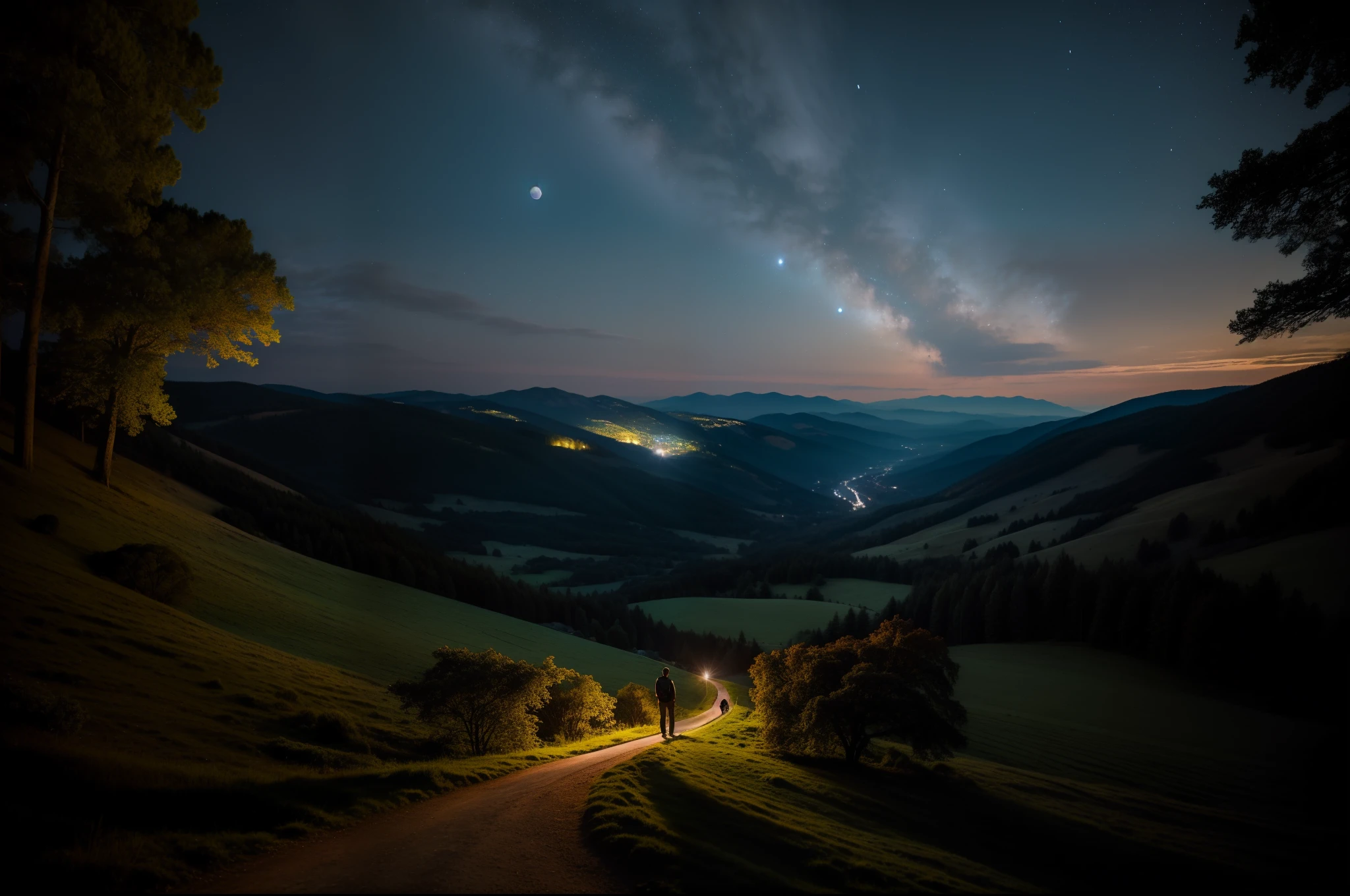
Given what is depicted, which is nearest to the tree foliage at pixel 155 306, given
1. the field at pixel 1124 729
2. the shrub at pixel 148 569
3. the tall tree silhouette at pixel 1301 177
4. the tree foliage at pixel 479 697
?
the shrub at pixel 148 569

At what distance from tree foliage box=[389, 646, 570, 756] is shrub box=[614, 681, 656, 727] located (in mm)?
18522

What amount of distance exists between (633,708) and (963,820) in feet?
82.2

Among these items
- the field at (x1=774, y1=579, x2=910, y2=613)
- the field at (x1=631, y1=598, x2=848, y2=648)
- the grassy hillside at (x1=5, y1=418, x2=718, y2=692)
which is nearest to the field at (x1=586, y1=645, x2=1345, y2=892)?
the grassy hillside at (x1=5, y1=418, x2=718, y2=692)

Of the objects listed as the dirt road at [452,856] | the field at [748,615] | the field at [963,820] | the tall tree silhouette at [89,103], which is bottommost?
the field at [748,615]

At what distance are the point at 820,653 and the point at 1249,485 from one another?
183m

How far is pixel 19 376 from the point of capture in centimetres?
2280

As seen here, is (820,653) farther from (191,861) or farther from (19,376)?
(19,376)

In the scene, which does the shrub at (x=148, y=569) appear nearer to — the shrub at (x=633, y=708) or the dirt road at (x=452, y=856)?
the dirt road at (x=452, y=856)

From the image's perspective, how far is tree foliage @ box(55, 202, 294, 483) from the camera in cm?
2712

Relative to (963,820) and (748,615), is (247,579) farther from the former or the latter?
(748,615)

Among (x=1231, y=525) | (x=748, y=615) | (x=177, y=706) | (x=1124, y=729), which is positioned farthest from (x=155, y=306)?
(x=1231, y=525)

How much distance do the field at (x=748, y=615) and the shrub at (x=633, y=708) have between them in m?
84.0

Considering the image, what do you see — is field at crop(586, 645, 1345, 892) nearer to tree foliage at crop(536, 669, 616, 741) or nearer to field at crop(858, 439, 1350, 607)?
tree foliage at crop(536, 669, 616, 741)

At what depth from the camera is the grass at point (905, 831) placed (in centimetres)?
1148
